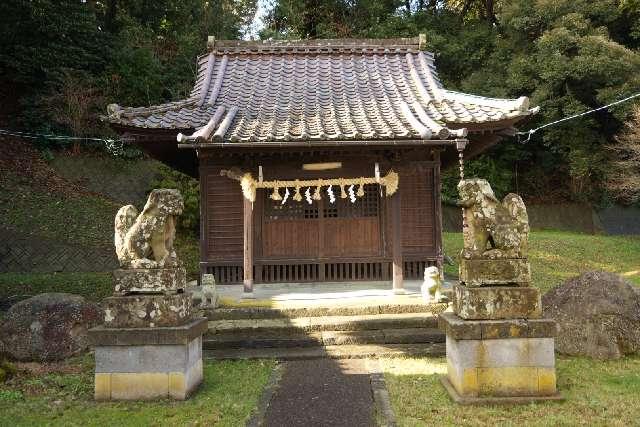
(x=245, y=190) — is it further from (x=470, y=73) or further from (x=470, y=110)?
(x=470, y=73)

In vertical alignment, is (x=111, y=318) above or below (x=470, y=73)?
below

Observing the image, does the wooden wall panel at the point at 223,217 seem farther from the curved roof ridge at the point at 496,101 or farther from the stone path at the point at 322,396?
the curved roof ridge at the point at 496,101

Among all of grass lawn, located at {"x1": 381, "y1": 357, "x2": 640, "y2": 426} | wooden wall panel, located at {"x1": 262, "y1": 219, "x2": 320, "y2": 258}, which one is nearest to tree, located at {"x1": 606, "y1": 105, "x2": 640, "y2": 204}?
wooden wall panel, located at {"x1": 262, "y1": 219, "x2": 320, "y2": 258}

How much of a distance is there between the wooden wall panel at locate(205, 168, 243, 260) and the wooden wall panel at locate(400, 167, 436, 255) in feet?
12.8

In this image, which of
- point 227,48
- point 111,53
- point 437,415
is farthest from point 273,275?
point 111,53

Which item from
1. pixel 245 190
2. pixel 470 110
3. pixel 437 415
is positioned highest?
pixel 470 110

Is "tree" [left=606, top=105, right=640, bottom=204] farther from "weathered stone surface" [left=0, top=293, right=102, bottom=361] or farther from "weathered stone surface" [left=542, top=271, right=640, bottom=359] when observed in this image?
"weathered stone surface" [left=0, top=293, right=102, bottom=361]

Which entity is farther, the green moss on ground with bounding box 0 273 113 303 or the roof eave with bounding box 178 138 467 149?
the green moss on ground with bounding box 0 273 113 303

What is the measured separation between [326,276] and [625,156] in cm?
1931

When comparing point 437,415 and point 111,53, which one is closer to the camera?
point 437,415

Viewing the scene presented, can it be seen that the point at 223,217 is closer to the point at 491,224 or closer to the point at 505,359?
the point at 491,224

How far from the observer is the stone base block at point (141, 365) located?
539 centimetres

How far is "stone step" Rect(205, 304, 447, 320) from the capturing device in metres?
8.28

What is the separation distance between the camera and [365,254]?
10844 mm
